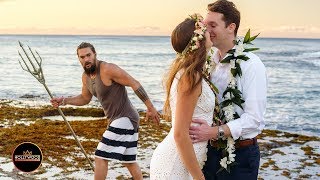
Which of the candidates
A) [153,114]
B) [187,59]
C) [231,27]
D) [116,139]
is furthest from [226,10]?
[116,139]

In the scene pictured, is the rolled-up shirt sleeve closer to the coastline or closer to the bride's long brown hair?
the bride's long brown hair

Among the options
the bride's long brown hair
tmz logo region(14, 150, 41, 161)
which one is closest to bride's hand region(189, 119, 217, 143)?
the bride's long brown hair

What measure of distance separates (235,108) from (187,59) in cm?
60

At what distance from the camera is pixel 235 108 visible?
3.96 metres

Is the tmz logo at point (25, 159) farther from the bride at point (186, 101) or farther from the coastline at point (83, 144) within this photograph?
the bride at point (186, 101)

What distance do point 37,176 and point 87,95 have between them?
10.0 feet

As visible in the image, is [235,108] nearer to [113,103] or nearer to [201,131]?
[201,131]

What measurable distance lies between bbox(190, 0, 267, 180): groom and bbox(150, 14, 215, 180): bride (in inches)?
5.3

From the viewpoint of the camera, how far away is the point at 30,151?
989 cm

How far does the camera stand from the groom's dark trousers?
3.99 metres

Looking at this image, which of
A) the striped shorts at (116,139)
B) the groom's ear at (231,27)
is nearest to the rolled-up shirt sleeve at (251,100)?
the groom's ear at (231,27)

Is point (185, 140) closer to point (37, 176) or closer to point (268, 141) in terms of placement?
point (37, 176)

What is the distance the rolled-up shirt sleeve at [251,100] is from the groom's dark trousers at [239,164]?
19 cm

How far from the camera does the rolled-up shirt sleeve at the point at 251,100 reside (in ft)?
12.5
